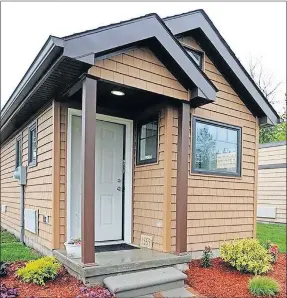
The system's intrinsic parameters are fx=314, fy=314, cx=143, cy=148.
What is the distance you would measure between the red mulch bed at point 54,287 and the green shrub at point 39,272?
53 millimetres

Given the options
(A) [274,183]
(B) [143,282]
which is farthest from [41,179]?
(A) [274,183]

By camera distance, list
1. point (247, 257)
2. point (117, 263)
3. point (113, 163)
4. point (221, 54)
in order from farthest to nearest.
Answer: point (221, 54)
point (113, 163)
point (247, 257)
point (117, 263)

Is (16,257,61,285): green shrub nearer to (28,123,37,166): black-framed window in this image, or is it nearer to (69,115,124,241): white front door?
(69,115,124,241): white front door

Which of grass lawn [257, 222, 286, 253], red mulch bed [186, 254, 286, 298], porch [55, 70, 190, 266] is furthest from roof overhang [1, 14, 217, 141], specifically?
grass lawn [257, 222, 286, 253]

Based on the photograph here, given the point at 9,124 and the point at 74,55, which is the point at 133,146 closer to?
the point at 74,55

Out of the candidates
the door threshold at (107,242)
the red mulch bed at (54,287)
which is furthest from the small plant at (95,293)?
the door threshold at (107,242)

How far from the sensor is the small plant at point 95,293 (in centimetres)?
303

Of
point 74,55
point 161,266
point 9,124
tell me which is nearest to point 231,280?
point 161,266

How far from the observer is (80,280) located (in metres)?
3.42

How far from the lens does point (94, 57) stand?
3488 mm

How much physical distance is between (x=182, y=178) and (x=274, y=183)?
290 inches

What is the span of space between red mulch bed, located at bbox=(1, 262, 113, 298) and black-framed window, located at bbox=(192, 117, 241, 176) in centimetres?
240

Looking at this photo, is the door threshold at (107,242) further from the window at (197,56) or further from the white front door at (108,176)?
the window at (197,56)

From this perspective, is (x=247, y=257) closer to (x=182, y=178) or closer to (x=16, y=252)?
(x=182, y=178)
